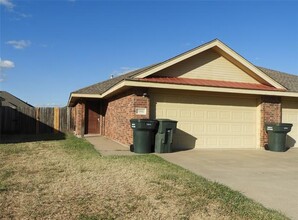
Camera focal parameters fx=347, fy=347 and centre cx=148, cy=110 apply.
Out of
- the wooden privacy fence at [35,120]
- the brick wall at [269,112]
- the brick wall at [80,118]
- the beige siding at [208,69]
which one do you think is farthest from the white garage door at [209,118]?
the wooden privacy fence at [35,120]

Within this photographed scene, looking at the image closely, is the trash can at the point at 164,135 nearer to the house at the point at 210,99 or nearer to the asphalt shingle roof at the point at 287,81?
the house at the point at 210,99

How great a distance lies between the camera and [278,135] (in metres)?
14.5

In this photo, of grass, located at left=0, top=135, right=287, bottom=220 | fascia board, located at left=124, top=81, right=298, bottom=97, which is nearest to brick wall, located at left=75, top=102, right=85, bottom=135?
fascia board, located at left=124, top=81, right=298, bottom=97

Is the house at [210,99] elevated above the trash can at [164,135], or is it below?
above

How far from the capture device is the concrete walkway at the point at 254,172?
22.0 ft

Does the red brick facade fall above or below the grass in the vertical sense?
above

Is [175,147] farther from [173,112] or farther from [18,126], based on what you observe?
[18,126]

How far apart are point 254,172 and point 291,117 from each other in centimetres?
831

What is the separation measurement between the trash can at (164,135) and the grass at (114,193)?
245 cm

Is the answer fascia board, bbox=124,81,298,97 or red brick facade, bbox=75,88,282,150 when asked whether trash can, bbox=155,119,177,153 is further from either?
fascia board, bbox=124,81,298,97

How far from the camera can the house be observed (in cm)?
1377

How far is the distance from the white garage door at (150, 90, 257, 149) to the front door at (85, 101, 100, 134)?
370 inches

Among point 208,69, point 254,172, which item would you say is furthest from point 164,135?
point 208,69

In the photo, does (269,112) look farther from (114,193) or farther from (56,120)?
(56,120)
